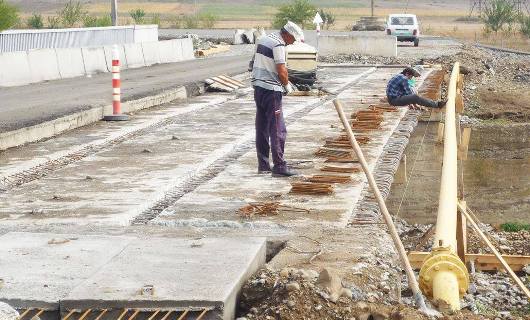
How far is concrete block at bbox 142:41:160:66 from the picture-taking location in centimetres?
3800

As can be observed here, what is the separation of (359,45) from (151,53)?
11.4m

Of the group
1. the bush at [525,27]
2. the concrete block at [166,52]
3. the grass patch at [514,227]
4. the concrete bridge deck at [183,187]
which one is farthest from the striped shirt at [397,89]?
the bush at [525,27]

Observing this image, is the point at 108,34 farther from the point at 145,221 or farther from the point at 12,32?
the point at 145,221

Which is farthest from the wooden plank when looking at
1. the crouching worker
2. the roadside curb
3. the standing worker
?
the crouching worker

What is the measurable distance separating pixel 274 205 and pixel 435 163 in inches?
417

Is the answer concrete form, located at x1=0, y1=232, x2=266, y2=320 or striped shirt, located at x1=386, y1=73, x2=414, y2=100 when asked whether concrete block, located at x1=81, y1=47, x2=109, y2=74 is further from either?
concrete form, located at x1=0, y1=232, x2=266, y2=320

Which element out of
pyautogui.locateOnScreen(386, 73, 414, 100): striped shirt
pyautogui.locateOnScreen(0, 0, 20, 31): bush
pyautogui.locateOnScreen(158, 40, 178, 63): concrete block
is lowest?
pyautogui.locateOnScreen(158, 40, 178, 63): concrete block

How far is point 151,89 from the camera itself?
25.7 m

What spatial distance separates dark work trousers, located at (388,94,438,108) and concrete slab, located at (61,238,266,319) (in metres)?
12.1

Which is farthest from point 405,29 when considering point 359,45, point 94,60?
point 94,60

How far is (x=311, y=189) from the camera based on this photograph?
11680mm

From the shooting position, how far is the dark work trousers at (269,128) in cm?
1277

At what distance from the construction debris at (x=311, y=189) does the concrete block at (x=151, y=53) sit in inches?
1043

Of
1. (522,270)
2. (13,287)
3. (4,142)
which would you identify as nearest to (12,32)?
(4,142)
